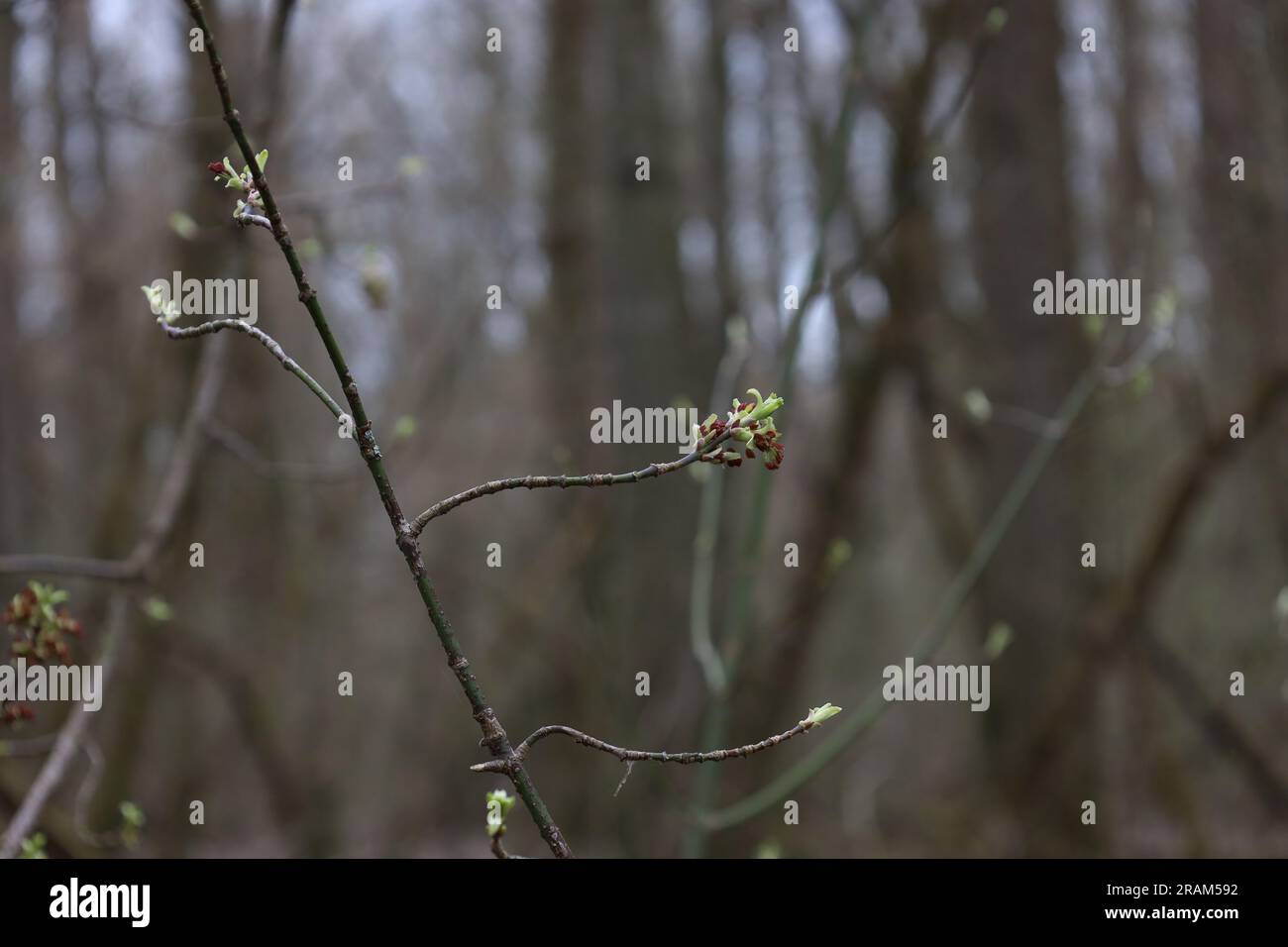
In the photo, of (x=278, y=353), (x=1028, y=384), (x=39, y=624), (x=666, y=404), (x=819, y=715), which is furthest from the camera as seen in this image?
(x=1028, y=384)

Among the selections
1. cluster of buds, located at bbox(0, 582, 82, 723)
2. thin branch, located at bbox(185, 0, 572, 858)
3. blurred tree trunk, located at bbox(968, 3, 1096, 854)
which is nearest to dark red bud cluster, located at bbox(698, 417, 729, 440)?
thin branch, located at bbox(185, 0, 572, 858)

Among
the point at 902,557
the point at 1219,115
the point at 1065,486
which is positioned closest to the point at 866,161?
the point at 1219,115

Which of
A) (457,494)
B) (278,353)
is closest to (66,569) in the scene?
A: (278,353)

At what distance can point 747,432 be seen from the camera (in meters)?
1.24

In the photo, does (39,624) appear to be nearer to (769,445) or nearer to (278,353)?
(278,353)

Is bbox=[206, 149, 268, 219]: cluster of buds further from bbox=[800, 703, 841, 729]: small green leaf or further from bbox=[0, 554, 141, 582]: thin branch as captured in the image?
bbox=[0, 554, 141, 582]: thin branch

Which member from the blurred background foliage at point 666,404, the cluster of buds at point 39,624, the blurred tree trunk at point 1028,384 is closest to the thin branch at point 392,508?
the cluster of buds at point 39,624

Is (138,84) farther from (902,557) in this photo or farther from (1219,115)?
(902,557)

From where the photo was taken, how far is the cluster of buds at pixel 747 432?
4.07 ft

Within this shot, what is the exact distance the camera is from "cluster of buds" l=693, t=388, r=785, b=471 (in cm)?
124

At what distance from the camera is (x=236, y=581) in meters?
9.83

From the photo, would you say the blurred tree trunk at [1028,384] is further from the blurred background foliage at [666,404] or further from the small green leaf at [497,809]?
the small green leaf at [497,809]
